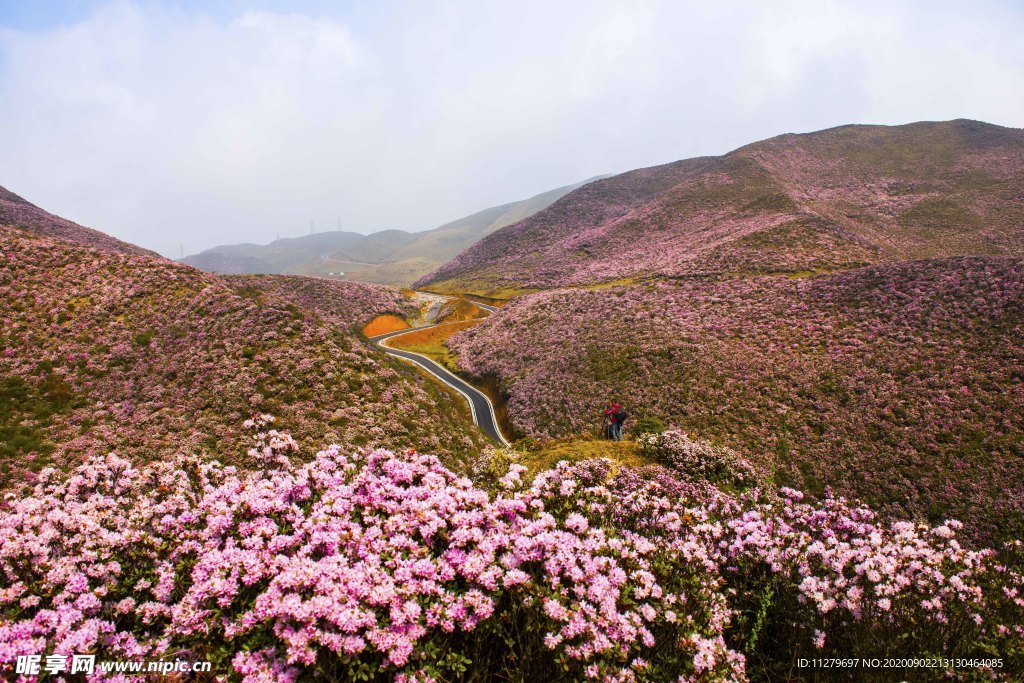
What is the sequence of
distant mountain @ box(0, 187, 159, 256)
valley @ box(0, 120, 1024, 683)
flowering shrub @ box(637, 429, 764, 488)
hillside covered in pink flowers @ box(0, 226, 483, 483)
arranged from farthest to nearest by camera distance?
distant mountain @ box(0, 187, 159, 256)
flowering shrub @ box(637, 429, 764, 488)
hillside covered in pink flowers @ box(0, 226, 483, 483)
valley @ box(0, 120, 1024, 683)

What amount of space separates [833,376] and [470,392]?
33990 mm

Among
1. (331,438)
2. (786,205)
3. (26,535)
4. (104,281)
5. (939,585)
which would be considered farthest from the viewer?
(786,205)

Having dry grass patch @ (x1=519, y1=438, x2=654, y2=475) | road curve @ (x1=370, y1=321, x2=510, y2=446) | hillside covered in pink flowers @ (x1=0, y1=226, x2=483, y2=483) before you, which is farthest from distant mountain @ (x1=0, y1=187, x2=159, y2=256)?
dry grass patch @ (x1=519, y1=438, x2=654, y2=475)

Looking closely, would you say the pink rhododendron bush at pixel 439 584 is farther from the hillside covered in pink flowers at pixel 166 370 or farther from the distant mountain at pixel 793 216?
the distant mountain at pixel 793 216

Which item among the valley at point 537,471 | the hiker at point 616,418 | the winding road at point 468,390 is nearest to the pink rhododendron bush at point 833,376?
the valley at point 537,471

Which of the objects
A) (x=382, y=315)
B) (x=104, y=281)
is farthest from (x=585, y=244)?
(x=104, y=281)

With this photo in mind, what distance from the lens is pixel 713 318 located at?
44.2 meters

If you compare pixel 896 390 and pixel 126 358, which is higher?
pixel 126 358

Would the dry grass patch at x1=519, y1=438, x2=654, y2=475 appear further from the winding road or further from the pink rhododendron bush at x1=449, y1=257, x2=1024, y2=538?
the pink rhododendron bush at x1=449, y1=257, x2=1024, y2=538

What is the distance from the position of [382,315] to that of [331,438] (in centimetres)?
6124

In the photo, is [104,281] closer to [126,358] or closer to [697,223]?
[126,358]

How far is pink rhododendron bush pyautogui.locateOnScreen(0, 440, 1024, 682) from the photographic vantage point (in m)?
4.79

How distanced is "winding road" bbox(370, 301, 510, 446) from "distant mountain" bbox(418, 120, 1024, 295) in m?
32.8

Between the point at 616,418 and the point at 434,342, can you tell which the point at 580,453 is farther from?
the point at 434,342
